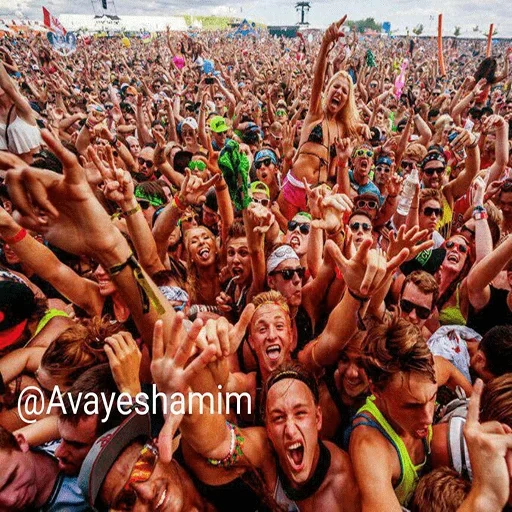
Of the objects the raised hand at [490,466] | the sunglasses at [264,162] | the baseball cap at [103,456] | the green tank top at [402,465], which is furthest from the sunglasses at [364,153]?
the baseball cap at [103,456]

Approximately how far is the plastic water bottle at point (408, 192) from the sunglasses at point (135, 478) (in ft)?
9.46

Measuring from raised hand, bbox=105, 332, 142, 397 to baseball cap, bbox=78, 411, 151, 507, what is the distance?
0.25m

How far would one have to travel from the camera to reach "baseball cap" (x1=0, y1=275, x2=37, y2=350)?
2154 mm

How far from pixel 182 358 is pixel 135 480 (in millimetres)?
515

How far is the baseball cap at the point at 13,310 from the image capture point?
2154 millimetres

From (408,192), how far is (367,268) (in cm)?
183

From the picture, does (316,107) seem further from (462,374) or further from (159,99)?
(159,99)

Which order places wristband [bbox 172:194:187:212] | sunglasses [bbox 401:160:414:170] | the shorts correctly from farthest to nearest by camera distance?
sunglasses [bbox 401:160:414:170], the shorts, wristband [bbox 172:194:187:212]

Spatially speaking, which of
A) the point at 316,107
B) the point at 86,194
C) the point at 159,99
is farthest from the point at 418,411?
the point at 159,99

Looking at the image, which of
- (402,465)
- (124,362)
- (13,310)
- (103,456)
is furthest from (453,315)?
(13,310)

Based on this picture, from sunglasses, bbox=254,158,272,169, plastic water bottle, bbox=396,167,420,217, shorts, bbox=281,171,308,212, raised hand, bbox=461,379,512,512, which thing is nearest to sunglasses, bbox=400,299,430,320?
plastic water bottle, bbox=396,167,420,217

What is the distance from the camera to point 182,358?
54.6 inches

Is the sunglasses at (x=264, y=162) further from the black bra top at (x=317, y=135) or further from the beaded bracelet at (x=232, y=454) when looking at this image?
the beaded bracelet at (x=232, y=454)

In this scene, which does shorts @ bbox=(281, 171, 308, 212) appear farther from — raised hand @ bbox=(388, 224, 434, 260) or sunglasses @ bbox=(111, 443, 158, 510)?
sunglasses @ bbox=(111, 443, 158, 510)
